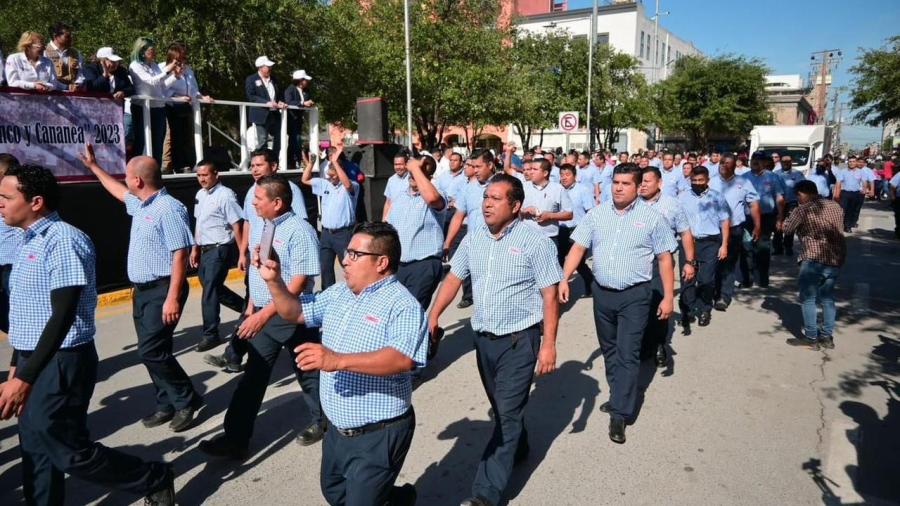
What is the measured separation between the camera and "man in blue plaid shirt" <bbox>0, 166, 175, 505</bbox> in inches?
113

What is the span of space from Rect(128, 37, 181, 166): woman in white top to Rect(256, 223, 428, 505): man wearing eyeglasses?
7.36 meters

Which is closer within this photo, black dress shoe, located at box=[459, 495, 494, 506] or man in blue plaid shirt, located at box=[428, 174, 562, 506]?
black dress shoe, located at box=[459, 495, 494, 506]

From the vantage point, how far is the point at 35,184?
296 centimetres

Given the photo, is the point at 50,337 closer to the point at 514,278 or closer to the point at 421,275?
the point at 514,278

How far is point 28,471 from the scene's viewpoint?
296cm

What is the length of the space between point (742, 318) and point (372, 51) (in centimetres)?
1586

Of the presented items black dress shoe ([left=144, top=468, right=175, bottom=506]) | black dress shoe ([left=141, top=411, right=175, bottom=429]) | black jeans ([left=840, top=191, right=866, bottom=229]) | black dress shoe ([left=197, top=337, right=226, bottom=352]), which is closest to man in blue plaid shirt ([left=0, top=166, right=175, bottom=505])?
black dress shoe ([left=144, top=468, right=175, bottom=506])

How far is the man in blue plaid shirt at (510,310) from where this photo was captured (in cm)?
345

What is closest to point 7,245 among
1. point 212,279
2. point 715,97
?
point 212,279

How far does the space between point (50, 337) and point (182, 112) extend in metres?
7.60

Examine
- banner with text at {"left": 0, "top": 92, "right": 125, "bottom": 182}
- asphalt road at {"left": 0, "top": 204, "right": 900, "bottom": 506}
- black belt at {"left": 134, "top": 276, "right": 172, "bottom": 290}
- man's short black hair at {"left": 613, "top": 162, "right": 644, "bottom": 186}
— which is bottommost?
asphalt road at {"left": 0, "top": 204, "right": 900, "bottom": 506}

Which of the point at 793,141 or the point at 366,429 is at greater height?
the point at 793,141

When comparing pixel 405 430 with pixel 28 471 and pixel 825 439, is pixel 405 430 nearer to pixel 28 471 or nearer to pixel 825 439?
pixel 28 471

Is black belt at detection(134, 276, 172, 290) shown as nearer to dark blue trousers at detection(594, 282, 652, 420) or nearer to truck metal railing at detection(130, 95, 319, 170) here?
dark blue trousers at detection(594, 282, 652, 420)
